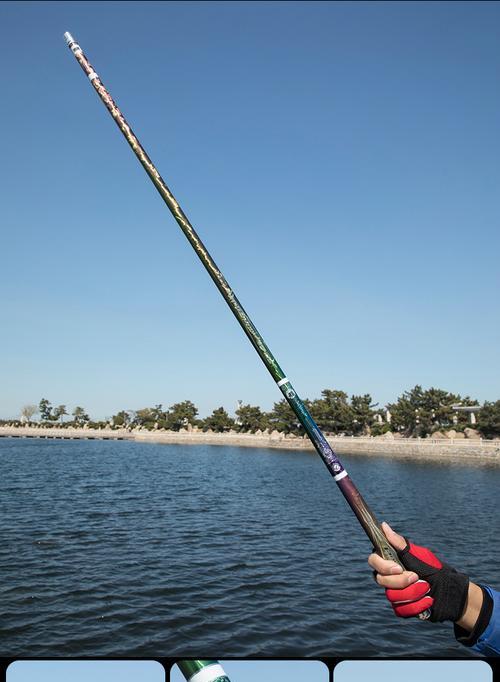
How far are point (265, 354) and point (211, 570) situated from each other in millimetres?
18499

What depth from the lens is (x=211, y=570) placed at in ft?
64.0

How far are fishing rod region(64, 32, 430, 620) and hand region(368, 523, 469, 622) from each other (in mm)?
41

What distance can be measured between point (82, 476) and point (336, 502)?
26.1 m

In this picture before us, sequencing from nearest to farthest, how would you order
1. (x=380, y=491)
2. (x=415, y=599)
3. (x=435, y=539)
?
(x=415, y=599) < (x=435, y=539) < (x=380, y=491)

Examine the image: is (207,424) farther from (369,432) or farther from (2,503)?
(2,503)

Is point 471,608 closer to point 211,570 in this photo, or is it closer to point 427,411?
point 211,570

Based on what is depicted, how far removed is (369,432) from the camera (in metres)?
117

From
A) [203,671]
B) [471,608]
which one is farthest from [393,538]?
[203,671]

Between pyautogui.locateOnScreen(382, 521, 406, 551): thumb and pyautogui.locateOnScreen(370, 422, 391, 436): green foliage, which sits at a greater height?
pyautogui.locateOnScreen(382, 521, 406, 551): thumb

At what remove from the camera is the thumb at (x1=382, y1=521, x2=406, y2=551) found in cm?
266

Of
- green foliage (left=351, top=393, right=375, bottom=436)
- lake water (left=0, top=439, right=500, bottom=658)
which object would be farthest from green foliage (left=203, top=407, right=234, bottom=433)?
lake water (left=0, top=439, right=500, bottom=658)

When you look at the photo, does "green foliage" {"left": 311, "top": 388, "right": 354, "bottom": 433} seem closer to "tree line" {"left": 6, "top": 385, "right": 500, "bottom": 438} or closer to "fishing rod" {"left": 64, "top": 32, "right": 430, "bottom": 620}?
"tree line" {"left": 6, "top": 385, "right": 500, "bottom": 438}

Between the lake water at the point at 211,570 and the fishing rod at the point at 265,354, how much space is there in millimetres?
11393

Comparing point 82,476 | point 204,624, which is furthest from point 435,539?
point 82,476
